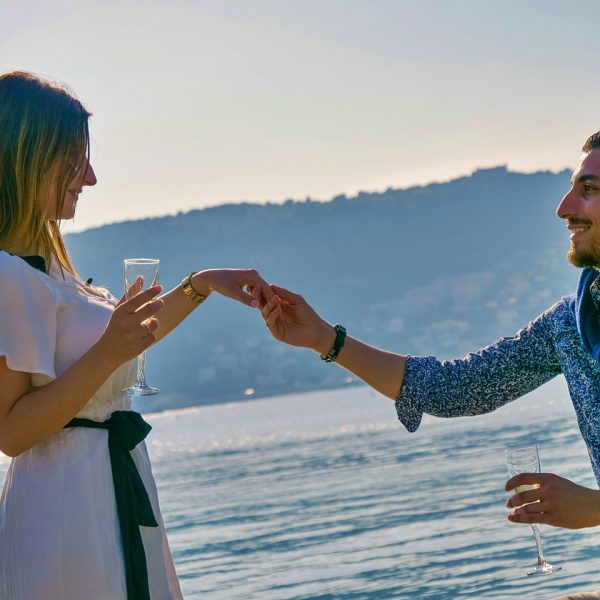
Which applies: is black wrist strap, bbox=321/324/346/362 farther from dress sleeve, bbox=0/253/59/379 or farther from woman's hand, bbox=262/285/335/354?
dress sleeve, bbox=0/253/59/379

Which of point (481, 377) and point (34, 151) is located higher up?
point (34, 151)

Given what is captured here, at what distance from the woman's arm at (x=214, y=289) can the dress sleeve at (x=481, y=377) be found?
55 cm

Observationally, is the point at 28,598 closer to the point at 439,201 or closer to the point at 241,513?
the point at 241,513

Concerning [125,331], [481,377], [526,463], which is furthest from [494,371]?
[125,331]

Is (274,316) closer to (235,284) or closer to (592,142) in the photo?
(235,284)

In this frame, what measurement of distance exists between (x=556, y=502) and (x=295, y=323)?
1.15 m

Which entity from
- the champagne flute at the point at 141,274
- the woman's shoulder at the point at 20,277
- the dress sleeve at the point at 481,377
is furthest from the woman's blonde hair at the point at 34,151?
the dress sleeve at the point at 481,377

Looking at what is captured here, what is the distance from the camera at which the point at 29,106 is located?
9.53 feet

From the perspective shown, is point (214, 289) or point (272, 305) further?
point (214, 289)

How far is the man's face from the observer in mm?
3020

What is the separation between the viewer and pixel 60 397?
2.74m

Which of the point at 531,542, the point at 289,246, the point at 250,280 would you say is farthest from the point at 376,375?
the point at 289,246

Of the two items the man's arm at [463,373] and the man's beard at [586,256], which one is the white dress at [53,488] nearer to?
the man's arm at [463,373]

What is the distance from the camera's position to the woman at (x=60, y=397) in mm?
A: 2764
